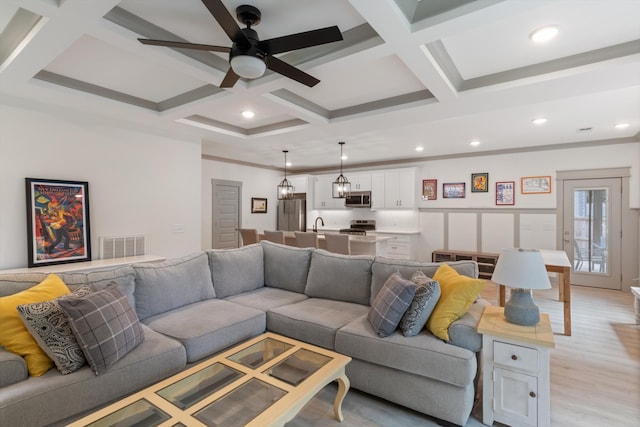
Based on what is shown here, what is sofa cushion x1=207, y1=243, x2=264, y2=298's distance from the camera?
3.16 metres

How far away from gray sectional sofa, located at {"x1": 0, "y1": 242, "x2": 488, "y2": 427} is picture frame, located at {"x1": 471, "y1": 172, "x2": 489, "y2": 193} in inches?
172

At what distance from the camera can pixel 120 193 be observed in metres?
4.16

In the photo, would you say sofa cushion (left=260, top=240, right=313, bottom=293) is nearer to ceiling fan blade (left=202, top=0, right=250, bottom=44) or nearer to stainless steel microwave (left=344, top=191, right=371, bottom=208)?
ceiling fan blade (left=202, top=0, right=250, bottom=44)

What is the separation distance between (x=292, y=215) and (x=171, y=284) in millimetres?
5602

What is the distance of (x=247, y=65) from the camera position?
6.72ft

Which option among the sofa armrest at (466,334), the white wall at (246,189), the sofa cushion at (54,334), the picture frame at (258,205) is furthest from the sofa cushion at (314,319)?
the picture frame at (258,205)

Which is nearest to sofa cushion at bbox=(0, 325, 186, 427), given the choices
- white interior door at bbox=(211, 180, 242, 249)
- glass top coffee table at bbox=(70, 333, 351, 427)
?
glass top coffee table at bbox=(70, 333, 351, 427)

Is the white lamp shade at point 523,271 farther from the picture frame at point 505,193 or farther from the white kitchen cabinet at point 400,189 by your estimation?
the white kitchen cabinet at point 400,189

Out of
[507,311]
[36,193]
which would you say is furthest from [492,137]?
[36,193]

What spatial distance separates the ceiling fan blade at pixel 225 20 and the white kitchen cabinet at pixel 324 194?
20.5 ft

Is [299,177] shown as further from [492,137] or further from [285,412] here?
[285,412]

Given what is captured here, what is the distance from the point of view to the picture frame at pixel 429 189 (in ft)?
22.6

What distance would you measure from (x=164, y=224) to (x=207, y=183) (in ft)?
7.52

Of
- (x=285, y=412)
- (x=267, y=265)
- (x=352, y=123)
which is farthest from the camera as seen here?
(x=352, y=123)
